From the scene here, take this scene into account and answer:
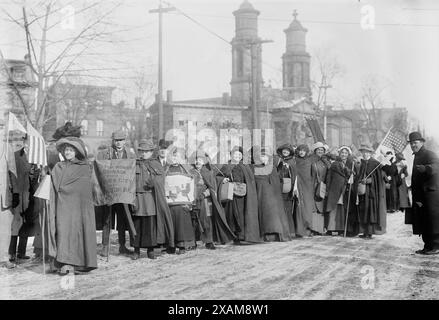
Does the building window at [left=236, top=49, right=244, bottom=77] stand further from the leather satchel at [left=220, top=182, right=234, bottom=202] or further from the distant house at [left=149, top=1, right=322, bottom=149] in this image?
the leather satchel at [left=220, top=182, right=234, bottom=202]

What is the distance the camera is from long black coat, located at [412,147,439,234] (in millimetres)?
9219

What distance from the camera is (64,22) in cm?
1045

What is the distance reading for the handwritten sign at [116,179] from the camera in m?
8.89

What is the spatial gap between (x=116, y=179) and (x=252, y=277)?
2732 mm

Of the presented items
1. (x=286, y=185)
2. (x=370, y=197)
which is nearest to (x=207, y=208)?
(x=286, y=185)

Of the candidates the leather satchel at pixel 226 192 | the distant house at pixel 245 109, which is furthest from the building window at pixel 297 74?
the leather satchel at pixel 226 192

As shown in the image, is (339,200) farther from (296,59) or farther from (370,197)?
(296,59)

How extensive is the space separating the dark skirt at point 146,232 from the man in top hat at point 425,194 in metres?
4.17

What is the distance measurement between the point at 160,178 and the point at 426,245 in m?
4.37

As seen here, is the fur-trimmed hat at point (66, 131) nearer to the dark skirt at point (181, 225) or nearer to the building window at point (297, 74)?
the dark skirt at point (181, 225)

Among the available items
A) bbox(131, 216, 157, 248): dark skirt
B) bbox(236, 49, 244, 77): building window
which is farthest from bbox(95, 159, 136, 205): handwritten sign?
bbox(236, 49, 244, 77): building window

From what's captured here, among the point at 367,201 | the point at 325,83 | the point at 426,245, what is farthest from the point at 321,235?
the point at 325,83

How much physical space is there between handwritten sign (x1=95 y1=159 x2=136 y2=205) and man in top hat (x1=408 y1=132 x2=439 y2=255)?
449cm

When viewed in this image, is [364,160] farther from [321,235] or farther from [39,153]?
[39,153]
